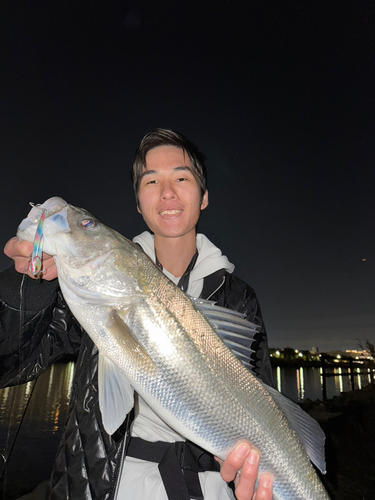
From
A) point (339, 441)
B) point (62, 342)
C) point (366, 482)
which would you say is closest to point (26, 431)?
point (339, 441)

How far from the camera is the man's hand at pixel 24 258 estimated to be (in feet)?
7.48

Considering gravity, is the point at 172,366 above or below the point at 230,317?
below

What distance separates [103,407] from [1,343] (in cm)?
104

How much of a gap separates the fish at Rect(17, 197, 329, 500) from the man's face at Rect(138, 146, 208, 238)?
81cm

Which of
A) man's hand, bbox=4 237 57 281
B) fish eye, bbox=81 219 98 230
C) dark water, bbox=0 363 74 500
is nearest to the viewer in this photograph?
man's hand, bbox=4 237 57 281

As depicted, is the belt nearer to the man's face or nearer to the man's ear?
the man's face

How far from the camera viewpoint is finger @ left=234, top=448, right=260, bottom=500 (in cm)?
218

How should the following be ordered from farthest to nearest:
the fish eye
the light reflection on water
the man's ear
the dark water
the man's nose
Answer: the light reflection on water, the dark water, the man's ear, the man's nose, the fish eye

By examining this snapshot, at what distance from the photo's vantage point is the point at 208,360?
2.28 metres

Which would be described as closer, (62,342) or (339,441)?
(62,342)

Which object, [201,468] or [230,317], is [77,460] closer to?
[201,468]

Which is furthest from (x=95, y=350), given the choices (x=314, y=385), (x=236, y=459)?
(x=314, y=385)

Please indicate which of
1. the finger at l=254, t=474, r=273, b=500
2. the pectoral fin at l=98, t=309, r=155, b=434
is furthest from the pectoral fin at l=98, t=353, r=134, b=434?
the finger at l=254, t=474, r=273, b=500

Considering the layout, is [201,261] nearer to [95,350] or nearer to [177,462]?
[95,350]
